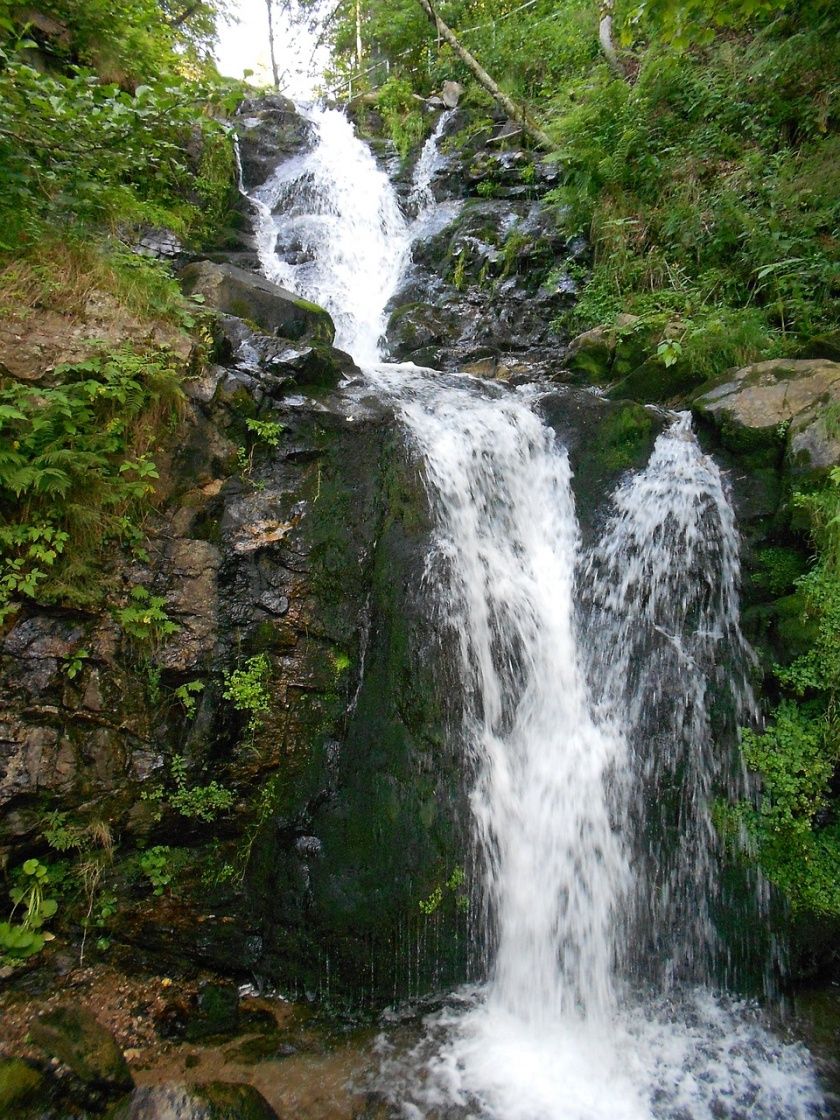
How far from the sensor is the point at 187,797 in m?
4.03

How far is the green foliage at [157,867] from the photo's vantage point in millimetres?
3930

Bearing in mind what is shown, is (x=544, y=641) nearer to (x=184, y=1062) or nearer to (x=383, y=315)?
(x=184, y=1062)

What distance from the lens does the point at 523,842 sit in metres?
4.45

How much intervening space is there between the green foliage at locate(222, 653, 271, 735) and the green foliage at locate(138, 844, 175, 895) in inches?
37.0

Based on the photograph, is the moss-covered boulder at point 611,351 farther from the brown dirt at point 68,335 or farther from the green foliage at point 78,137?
the brown dirt at point 68,335

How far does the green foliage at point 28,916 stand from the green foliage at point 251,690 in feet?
4.71

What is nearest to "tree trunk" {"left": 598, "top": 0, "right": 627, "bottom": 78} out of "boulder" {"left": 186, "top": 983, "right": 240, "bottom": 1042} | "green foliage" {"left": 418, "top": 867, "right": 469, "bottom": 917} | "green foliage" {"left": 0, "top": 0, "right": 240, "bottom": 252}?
"green foliage" {"left": 0, "top": 0, "right": 240, "bottom": 252}

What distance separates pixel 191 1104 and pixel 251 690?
2.17 m

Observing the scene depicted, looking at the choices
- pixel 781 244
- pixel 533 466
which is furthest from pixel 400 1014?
pixel 781 244

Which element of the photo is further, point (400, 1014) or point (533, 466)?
point (533, 466)

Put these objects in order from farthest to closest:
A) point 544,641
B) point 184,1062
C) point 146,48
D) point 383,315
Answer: point 383,315 → point 146,48 → point 544,641 → point 184,1062

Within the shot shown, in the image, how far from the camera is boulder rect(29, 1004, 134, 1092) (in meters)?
2.95

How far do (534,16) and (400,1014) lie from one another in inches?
693

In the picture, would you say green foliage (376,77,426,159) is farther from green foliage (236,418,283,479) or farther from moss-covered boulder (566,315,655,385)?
green foliage (236,418,283,479)
